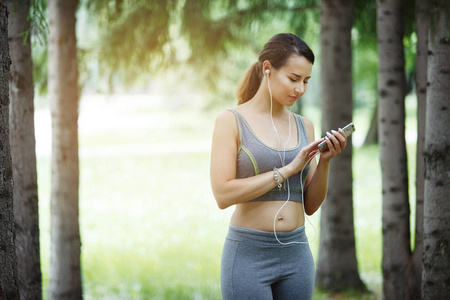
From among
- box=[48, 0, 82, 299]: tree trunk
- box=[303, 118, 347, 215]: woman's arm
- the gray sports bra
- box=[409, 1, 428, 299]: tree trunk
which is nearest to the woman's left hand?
box=[303, 118, 347, 215]: woman's arm

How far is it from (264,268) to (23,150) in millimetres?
1992

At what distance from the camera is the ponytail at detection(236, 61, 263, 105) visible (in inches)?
97.5

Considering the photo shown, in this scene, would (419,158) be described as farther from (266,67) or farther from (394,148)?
(266,67)

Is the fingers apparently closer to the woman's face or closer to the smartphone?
the smartphone

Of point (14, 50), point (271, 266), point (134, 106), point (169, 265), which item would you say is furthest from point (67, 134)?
point (134, 106)

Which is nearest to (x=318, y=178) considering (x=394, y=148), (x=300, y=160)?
(x=300, y=160)

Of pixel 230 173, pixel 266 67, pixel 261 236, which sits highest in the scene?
pixel 266 67

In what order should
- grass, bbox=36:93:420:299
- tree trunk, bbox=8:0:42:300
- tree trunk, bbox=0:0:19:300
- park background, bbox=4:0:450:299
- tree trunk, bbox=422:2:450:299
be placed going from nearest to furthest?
tree trunk, bbox=0:0:19:300
tree trunk, bbox=422:2:450:299
tree trunk, bbox=8:0:42:300
park background, bbox=4:0:450:299
grass, bbox=36:93:420:299

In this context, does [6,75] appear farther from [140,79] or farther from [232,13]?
[140,79]

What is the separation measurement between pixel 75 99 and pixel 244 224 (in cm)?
261

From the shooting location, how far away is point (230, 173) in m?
2.22

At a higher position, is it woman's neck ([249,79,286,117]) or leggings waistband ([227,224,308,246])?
woman's neck ([249,79,286,117])

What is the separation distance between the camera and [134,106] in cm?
3275

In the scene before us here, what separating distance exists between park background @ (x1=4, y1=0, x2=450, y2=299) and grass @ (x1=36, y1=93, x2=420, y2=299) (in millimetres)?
25
